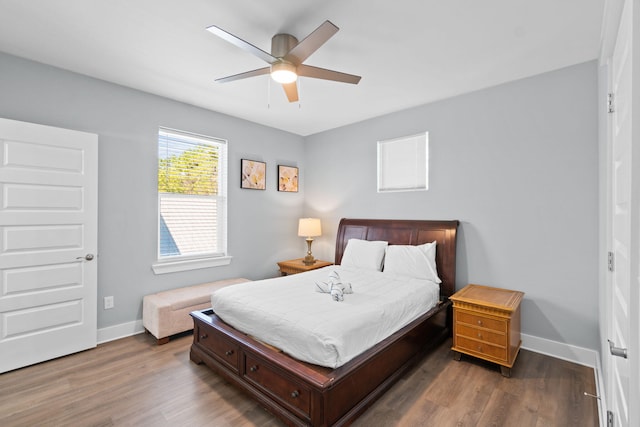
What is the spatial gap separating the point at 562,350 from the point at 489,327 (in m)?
0.88

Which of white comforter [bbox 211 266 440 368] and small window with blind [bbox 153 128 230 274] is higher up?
small window with blind [bbox 153 128 230 274]

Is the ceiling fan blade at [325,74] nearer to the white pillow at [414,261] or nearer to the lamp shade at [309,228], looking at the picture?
the white pillow at [414,261]

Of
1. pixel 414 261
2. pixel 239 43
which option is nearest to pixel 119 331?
pixel 239 43

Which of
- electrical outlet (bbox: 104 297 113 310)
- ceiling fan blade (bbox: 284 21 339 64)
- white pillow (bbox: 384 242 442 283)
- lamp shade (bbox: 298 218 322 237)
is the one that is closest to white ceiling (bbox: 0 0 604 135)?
ceiling fan blade (bbox: 284 21 339 64)

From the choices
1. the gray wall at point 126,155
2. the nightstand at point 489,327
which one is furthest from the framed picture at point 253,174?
the nightstand at point 489,327

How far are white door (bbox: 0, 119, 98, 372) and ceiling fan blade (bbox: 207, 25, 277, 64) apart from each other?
2.00 m

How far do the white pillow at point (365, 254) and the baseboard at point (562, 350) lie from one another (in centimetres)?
163

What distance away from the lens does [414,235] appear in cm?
368

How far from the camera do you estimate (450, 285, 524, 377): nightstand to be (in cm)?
250

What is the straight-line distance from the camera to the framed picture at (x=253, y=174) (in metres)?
4.36

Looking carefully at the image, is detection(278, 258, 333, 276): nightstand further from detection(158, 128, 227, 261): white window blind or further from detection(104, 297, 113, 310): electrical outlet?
detection(104, 297, 113, 310): electrical outlet

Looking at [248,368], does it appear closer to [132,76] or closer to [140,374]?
[140,374]

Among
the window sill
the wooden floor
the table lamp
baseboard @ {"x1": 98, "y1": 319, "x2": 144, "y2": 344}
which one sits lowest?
the wooden floor

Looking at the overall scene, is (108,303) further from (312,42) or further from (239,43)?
(312,42)
